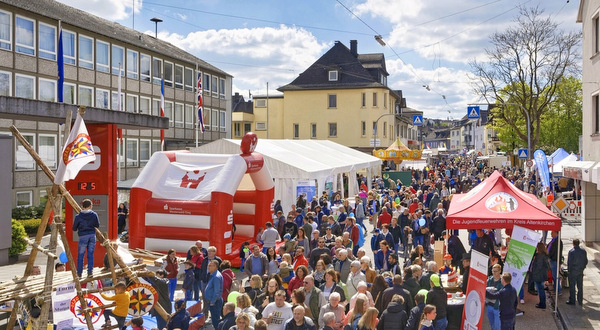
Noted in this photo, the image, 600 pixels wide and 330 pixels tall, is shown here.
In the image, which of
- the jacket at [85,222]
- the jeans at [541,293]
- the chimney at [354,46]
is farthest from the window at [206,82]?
the jeans at [541,293]

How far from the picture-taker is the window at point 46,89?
2977 centimetres

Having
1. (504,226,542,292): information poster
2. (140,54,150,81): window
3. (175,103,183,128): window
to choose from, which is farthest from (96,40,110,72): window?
(504,226,542,292): information poster

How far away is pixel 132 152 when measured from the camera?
38656mm

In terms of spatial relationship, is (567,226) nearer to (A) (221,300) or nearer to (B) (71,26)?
(A) (221,300)

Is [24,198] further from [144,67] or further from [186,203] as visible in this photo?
[186,203]

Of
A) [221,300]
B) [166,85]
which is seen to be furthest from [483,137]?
[221,300]

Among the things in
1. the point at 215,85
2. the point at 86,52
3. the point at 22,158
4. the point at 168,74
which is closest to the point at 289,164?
the point at 22,158

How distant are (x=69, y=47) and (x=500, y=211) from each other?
2619cm

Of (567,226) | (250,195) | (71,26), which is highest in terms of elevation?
(71,26)

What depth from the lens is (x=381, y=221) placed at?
1820 centimetres

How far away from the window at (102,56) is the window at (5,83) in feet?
22.9

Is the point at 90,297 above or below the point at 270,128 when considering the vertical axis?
below

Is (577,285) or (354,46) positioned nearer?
(577,285)

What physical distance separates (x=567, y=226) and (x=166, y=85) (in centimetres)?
2716
